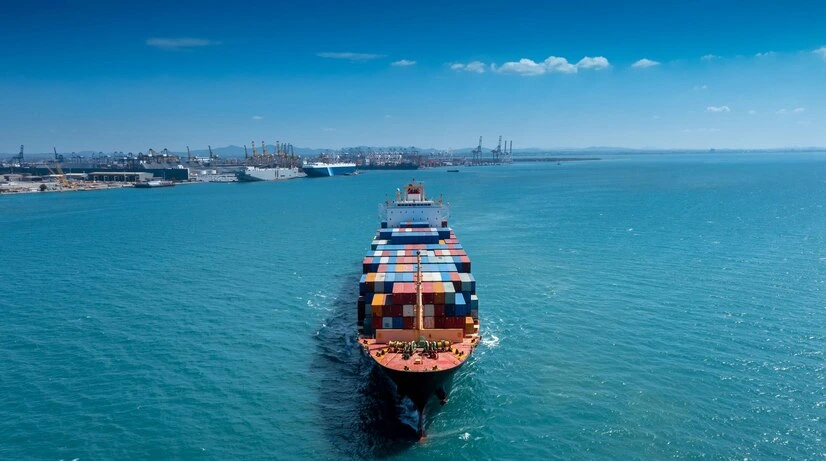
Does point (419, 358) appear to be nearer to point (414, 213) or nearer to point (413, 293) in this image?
point (413, 293)

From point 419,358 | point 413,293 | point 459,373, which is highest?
point 413,293

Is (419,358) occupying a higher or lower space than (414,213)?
lower

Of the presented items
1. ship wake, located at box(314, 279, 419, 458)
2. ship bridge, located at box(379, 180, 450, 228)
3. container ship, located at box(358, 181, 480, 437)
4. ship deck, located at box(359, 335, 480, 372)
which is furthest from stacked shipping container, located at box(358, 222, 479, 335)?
ship bridge, located at box(379, 180, 450, 228)

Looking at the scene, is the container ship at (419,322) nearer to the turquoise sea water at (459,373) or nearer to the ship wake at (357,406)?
the ship wake at (357,406)

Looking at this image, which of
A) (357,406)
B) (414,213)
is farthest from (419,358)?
(414,213)

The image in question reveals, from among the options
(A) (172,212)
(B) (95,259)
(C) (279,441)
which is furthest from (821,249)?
(A) (172,212)

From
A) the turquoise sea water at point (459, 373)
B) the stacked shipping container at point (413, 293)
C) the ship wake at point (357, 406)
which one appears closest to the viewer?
the ship wake at point (357, 406)

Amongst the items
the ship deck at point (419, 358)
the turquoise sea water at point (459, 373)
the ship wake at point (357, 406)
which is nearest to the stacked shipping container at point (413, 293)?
the ship deck at point (419, 358)
